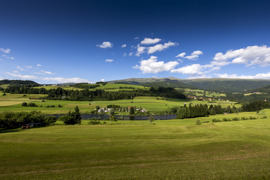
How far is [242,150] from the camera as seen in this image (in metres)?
29.2

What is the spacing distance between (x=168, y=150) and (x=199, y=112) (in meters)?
99.7

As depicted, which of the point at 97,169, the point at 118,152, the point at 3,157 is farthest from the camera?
the point at 118,152

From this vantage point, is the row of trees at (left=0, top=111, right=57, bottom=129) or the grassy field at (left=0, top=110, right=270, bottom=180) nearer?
the grassy field at (left=0, top=110, right=270, bottom=180)

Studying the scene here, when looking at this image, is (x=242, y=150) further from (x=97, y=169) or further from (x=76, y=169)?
(x=76, y=169)

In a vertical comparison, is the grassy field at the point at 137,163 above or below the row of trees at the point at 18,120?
above

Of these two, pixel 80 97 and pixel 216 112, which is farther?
pixel 80 97

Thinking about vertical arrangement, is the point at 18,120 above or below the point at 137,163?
below

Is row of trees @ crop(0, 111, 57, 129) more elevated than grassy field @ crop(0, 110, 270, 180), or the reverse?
grassy field @ crop(0, 110, 270, 180)

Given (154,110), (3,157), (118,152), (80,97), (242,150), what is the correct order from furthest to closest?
(80,97) → (154,110) → (242,150) → (118,152) → (3,157)

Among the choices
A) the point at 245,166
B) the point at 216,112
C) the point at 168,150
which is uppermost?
the point at 245,166

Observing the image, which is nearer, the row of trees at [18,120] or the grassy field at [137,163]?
the grassy field at [137,163]

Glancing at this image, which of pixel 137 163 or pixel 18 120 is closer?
pixel 137 163

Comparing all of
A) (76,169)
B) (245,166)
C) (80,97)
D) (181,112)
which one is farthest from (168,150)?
(80,97)

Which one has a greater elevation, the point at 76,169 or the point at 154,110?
the point at 76,169
